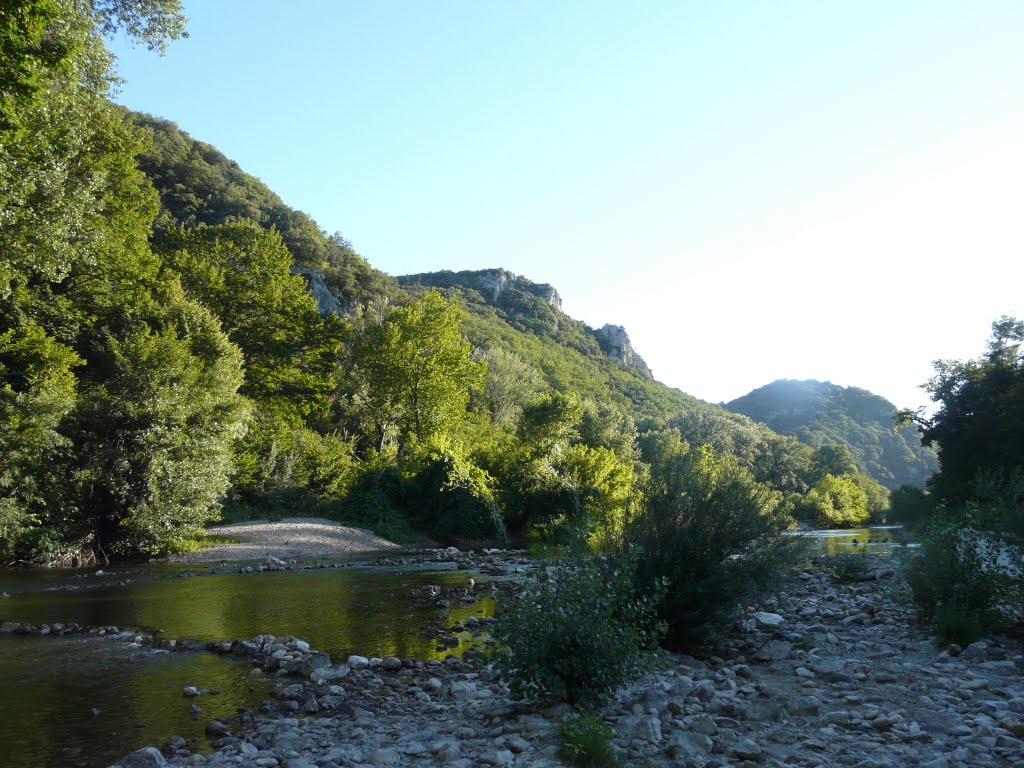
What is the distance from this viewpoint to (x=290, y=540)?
25.4 meters

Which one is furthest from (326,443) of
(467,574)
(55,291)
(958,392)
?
(958,392)

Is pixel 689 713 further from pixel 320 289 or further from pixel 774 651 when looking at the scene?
pixel 320 289

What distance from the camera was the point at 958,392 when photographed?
32562mm

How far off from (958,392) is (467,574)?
28.2m

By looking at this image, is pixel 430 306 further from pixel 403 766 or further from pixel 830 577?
pixel 403 766

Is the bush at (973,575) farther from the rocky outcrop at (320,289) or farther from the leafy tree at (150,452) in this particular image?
the rocky outcrop at (320,289)

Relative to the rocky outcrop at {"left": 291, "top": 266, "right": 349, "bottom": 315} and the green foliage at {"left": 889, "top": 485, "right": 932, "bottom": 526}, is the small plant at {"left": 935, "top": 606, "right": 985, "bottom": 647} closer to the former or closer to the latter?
the green foliage at {"left": 889, "top": 485, "right": 932, "bottom": 526}

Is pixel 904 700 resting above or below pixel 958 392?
below

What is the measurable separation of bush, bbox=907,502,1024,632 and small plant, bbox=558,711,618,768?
19.5 feet

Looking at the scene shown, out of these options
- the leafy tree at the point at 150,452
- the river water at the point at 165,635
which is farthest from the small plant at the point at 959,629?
the leafy tree at the point at 150,452

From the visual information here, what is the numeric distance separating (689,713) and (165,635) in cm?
787

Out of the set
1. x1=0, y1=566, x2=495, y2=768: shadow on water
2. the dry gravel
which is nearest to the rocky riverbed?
x1=0, y1=566, x2=495, y2=768: shadow on water

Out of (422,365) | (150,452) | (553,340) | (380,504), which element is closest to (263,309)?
Result: (422,365)

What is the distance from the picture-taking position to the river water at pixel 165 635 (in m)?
5.77
